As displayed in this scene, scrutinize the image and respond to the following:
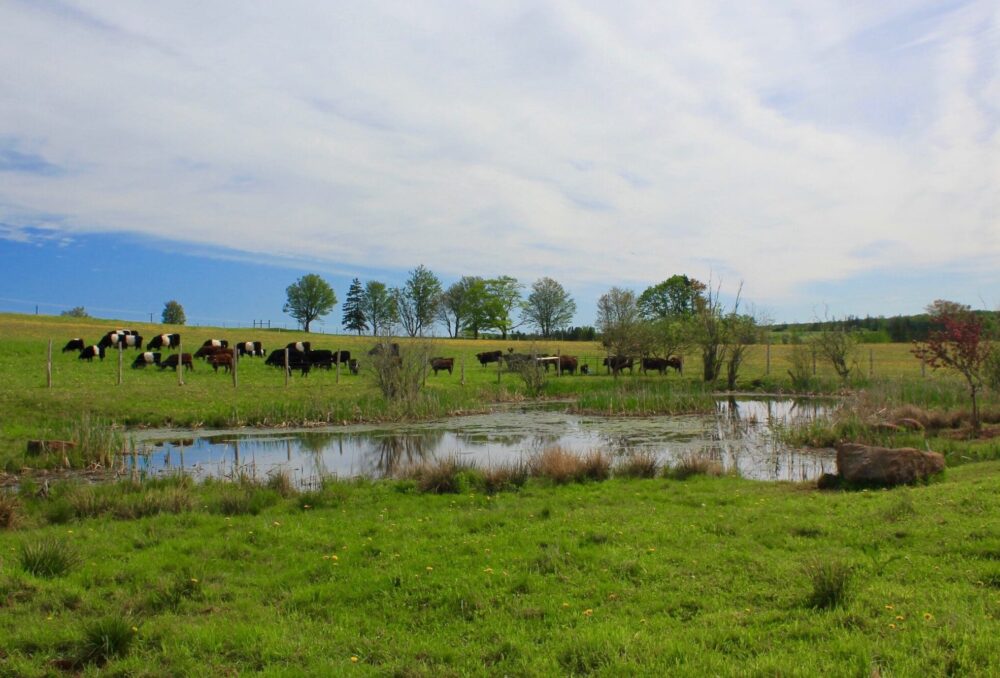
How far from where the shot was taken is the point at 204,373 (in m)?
32.4

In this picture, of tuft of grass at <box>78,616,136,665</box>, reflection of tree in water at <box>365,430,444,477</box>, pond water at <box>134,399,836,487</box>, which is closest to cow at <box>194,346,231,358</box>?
pond water at <box>134,399,836,487</box>

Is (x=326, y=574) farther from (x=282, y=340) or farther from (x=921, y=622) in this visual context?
(x=282, y=340)

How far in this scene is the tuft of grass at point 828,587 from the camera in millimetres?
5586

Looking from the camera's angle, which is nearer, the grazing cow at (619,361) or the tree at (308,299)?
the grazing cow at (619,361)

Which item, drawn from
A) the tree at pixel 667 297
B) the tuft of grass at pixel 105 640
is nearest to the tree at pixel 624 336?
the tuft of grass at pixel 105 640

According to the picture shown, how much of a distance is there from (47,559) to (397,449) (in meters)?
11.3

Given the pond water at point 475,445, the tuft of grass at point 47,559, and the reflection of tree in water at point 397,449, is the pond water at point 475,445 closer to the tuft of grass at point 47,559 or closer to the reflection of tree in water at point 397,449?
the reflection of tree in water at point 397,449

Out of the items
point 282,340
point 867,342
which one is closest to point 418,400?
point 282,340

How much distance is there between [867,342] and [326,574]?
6960 cm

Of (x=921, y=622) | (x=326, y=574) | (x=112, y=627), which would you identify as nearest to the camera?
(x=921, y=622)

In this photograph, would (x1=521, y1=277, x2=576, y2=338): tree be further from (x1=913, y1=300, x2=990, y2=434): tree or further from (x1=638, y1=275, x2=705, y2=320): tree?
(x1=913, y1=300, x2=990, y2=434): tree

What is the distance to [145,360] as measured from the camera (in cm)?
3319

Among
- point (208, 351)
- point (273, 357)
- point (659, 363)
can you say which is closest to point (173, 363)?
point (208, 351)

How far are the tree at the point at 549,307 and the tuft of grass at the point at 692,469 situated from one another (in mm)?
84039
